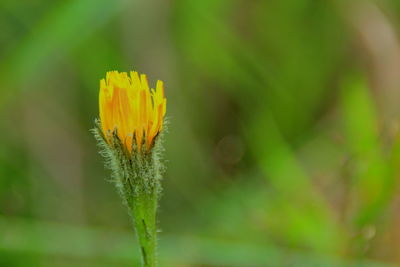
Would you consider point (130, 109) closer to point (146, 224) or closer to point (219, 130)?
point (146, 224)

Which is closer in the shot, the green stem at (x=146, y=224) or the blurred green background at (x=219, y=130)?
the green stem at (x=146, y=224)

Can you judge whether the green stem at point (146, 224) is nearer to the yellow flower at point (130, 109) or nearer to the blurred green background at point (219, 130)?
the yellow flower at point (130, 109)

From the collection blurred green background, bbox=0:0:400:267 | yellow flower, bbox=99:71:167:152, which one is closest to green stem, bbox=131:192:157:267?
yellow flower, bbox=99:71:167:152

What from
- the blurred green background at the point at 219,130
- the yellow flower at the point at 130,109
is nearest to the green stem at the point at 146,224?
the yellow flower at the point at 130,109

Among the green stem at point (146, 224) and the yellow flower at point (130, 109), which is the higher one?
the yellow flower at point (130, 109)

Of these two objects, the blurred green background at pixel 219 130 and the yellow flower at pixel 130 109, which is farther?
the blurred green background at pixel 219 130

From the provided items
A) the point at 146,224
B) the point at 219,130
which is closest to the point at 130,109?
the point at 146,224
